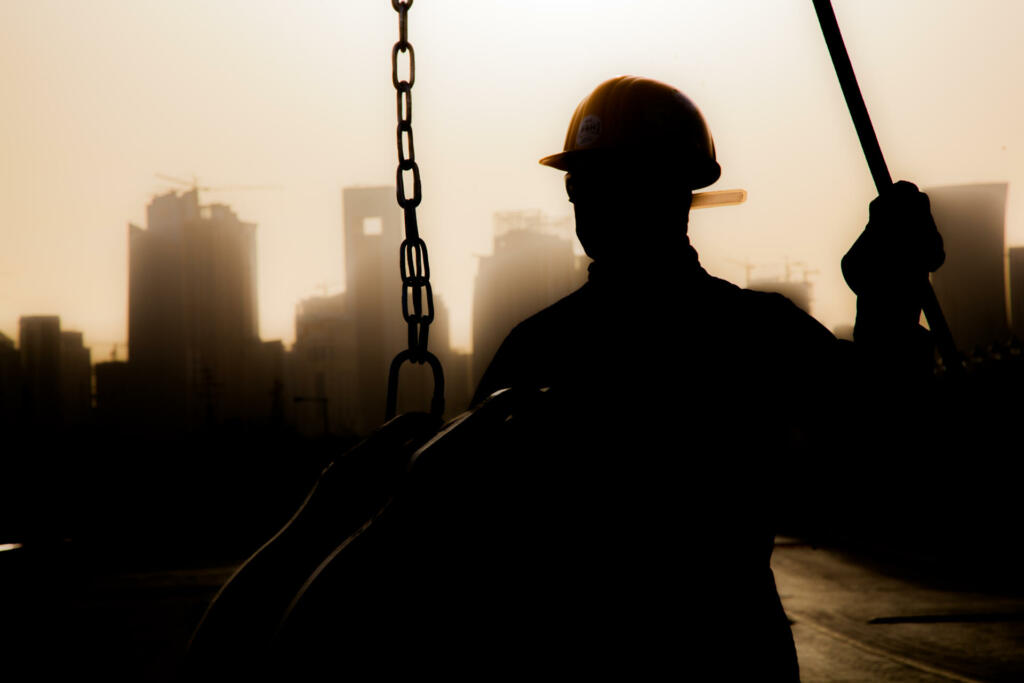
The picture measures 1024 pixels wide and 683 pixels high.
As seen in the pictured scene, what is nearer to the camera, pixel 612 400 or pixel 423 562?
pixel 423 562

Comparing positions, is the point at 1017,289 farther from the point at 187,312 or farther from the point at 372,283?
the point at 187,312

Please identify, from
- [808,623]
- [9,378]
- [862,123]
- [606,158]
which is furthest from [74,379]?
[862,123]

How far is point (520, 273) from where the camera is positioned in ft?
178

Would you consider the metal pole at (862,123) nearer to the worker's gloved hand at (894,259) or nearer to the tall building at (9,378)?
the worker's gloved hand at (894,259)

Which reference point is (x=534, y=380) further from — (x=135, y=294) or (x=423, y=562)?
(x=135, y=294)

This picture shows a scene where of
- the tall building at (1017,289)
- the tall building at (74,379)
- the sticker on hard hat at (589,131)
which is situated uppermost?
the sticker on hard hat at (589,131)

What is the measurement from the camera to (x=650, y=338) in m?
1.77

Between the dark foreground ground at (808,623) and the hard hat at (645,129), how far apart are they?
12.1ft

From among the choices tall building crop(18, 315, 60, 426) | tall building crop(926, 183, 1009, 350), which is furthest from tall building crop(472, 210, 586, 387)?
tall building crop(18, 315, 60, 426)

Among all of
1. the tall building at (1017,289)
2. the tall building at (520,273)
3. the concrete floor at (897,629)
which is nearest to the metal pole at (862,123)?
the concrete floor at (897,629)

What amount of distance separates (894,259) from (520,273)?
52724mm

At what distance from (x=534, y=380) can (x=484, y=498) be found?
0.83m

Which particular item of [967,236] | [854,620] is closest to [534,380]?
[854,620]

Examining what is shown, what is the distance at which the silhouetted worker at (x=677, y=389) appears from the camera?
1.36m
